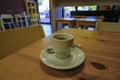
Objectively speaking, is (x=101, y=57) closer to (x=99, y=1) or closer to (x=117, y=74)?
(x=117, y=74)

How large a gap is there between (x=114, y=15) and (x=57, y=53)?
133 inches

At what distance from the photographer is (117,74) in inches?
14.8

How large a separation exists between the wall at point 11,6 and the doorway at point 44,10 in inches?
53.6

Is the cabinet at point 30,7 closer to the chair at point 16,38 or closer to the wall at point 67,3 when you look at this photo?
the wall at point 67,3

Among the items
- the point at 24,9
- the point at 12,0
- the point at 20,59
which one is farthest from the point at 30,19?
the point at 20,59

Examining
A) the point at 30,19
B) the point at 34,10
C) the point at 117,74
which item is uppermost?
the point at 34,10

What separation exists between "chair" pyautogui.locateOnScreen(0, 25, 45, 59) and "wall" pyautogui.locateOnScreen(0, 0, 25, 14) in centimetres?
380

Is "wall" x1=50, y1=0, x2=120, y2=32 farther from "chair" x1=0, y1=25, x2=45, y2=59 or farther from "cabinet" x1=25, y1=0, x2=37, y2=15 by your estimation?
"chair" x1=0, y1=25, x2=45, y2=59

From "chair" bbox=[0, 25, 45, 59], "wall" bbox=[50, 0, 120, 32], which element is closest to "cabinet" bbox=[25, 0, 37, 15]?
"wall" bbox=[50, 0, 120, 32]

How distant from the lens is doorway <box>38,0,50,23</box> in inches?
230

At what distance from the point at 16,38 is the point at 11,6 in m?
4.19

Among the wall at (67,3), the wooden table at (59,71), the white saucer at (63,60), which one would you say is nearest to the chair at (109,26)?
the wooden table at (59,71)

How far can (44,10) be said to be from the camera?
19.6ft

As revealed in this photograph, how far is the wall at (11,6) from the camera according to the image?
3.93m
